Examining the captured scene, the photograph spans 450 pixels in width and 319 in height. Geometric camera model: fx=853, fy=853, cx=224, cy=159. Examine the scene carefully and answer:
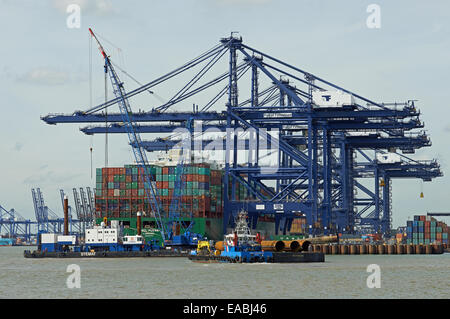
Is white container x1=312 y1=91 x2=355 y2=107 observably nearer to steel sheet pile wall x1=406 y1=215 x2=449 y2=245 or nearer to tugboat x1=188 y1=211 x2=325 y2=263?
tugboat x1=188 y1=211 x2=325 y2=263

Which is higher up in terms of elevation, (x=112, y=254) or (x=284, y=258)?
(x=284, y=258)

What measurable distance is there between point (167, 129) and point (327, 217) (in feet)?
86.8

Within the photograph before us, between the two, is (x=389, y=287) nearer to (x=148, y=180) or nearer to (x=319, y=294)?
(x=319, y=294)

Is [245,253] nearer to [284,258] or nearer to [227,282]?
[284,258]

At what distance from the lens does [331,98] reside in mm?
112000

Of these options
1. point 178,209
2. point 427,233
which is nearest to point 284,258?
point 178,209

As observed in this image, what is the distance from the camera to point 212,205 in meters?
122

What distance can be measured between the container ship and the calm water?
136ft

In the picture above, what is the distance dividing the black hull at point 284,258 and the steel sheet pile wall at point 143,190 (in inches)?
1368

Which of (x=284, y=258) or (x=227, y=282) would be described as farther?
(x=284, y=258)

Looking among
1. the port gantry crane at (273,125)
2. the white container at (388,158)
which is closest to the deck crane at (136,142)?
the port gantry crane at (273,125)

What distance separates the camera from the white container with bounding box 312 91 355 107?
109938 mm

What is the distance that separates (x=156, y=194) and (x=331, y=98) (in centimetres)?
2718

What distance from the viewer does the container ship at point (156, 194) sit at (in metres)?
117
